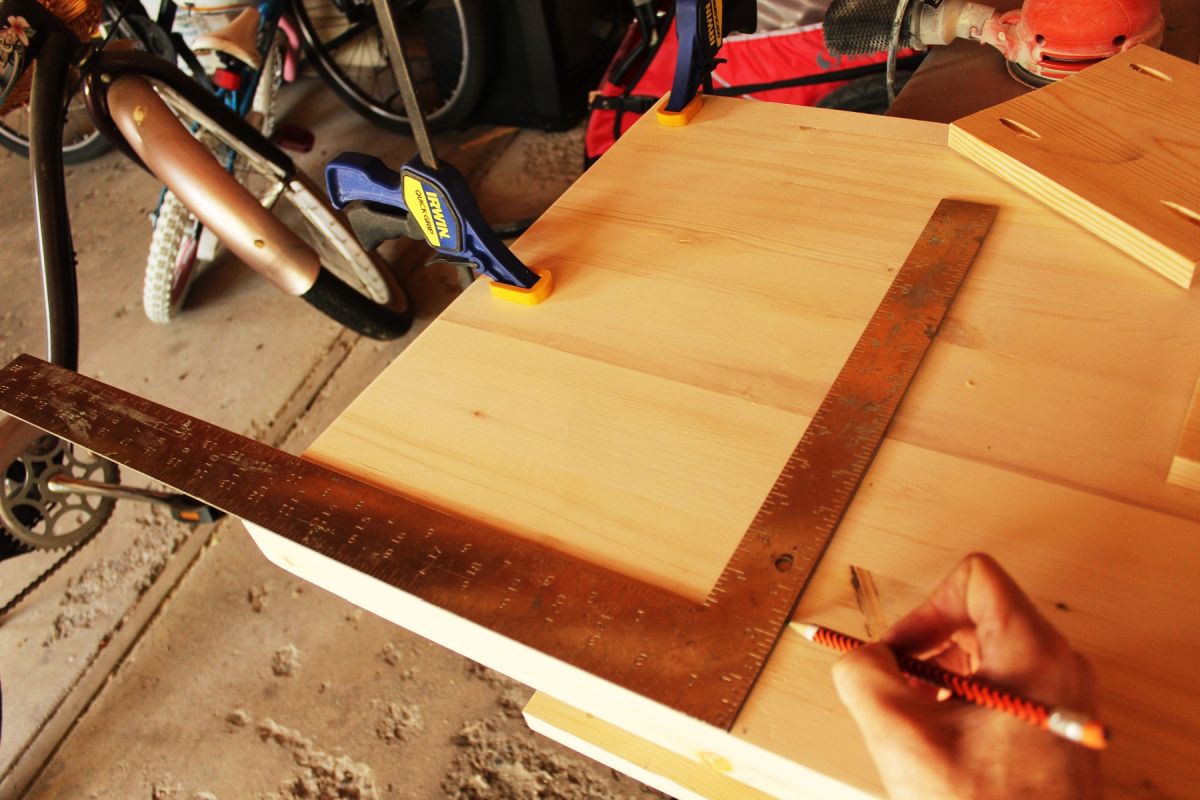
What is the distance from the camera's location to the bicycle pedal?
2.76 meters

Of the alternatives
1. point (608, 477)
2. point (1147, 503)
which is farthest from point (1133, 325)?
point (608, 477)

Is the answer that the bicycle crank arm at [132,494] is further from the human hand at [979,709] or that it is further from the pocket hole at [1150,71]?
the pocket hole at [1150,71]

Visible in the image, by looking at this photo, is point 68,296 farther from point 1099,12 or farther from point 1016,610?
point 1099,12

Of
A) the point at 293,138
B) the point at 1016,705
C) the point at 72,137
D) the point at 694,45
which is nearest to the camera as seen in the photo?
the point at 1016,705

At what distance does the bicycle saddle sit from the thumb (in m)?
2.12

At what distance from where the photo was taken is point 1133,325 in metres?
0.83

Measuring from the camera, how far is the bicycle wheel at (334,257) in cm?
190

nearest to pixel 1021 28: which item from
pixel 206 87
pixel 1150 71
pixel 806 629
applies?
pixel 1150 71

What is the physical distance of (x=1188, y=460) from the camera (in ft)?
2.24

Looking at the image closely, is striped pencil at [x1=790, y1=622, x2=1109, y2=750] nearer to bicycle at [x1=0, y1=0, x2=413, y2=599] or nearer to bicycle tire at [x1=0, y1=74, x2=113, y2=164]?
bicycle at [x1=0, y1=0, x2=413, y2=599]

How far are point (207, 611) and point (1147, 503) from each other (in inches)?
66.3

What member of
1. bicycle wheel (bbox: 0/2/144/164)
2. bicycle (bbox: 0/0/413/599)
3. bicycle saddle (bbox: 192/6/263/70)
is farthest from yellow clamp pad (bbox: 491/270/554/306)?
bicycle wheel (bbox: 0/2/144/164)

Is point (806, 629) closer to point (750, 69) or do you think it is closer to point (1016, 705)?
point (1016, 705)

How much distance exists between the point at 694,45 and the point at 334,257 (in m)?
1.40
